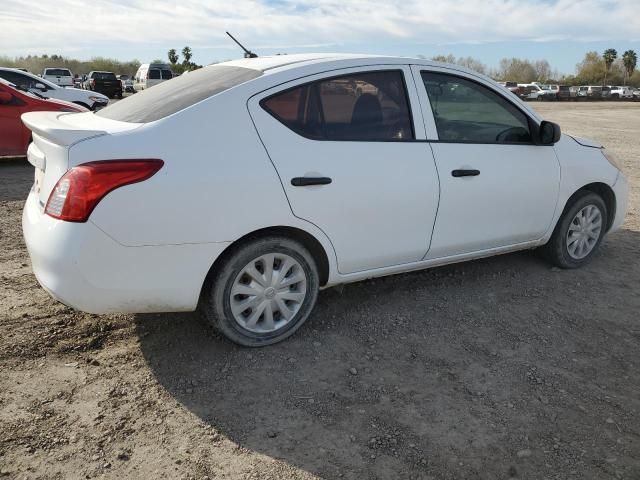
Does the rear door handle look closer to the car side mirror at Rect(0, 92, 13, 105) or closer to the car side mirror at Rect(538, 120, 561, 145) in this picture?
the car side mirror at Rect(538, 120, 561, 145)

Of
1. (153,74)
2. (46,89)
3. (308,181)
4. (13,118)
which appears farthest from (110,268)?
(153,74)

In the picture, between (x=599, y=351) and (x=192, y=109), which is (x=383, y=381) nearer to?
(x=599, y=351)

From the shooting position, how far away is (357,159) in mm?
3508

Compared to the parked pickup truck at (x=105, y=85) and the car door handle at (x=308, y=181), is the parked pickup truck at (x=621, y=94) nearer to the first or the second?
the parked pickup truck at (x=105, y=85)

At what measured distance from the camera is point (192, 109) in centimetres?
316

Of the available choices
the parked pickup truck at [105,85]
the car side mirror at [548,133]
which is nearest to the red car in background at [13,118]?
the car side mirror at [548,133]

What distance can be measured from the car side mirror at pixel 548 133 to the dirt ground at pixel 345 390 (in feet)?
3.88

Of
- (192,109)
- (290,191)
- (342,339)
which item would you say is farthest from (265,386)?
(192,109)

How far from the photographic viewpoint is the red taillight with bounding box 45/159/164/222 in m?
2.80

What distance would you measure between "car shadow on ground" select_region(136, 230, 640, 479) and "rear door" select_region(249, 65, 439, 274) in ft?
1.85

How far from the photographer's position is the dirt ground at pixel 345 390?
256 cm

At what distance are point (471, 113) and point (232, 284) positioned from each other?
7.24 feet

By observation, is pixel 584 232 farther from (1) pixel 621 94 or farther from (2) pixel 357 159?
(1) pixel 621 94

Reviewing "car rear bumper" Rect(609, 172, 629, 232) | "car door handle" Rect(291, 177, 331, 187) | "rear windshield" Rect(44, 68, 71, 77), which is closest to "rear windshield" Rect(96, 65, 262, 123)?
"car door handle" Rect(291, 177, 331, 187)
